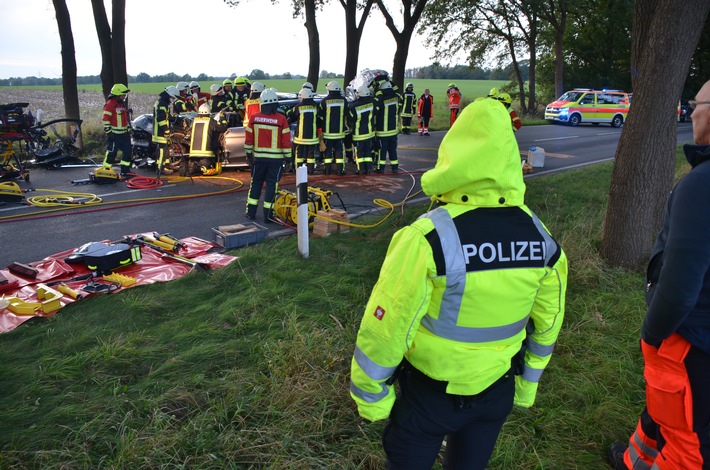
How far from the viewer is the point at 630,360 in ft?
13.9

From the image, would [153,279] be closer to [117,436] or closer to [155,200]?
[117,436]

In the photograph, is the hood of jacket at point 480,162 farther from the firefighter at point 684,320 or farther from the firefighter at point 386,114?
the firefighter at point 386,114

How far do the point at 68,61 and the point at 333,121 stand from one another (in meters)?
8.66

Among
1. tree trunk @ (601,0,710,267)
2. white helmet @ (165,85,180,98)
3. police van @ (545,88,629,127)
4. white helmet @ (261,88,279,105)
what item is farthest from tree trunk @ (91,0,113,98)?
Result: police van @ (545,88,629,127)

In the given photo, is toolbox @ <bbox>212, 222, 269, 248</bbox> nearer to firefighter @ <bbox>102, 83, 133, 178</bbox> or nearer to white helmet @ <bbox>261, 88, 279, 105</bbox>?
white helmet @ <bbox>261, 88, 279, 105</bbox>

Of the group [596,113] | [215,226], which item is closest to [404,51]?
[596,113]

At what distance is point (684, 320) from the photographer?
2303 mm

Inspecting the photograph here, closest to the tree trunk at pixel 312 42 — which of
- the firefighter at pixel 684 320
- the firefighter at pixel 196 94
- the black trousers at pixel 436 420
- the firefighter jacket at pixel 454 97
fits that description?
the firefighter at pixel 196 94

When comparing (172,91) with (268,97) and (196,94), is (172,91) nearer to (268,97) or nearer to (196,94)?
(196,94)

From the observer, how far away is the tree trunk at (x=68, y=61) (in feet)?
47.9

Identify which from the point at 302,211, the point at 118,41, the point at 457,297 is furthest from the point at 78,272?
the point at 118,41

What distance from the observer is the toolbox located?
6.86 m

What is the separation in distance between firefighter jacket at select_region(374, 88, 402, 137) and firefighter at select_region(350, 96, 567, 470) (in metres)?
10.2

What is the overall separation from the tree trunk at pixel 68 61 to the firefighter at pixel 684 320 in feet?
51.0
